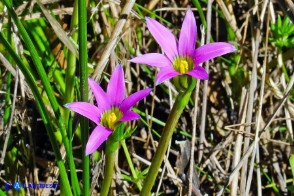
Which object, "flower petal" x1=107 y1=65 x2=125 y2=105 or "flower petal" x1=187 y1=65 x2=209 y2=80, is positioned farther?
"flower petal" x1=107 y1=65 x2=125 y2=105

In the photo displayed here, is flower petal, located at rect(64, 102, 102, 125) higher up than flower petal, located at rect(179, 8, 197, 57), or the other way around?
flower petal, located at rect(179, 8, 197, 57)

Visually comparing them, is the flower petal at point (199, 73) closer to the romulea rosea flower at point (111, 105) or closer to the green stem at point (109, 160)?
the romulea rosea flower at point (111, 105)

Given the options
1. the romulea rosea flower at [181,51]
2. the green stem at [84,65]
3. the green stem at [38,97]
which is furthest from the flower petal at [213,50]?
the green stem at [38,97]

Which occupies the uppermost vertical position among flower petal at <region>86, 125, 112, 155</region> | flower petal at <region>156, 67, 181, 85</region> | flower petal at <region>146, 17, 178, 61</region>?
flower petal at <region>146, 17, 178, 61</region>

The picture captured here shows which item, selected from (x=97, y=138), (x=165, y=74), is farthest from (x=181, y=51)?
(x=97, y=138)

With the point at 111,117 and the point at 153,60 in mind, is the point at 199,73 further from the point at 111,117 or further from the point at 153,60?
the point at 111,117

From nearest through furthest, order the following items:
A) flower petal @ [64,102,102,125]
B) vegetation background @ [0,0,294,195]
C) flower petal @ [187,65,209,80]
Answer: flower petal @ [187,65,209,80] < flower petal @ [64,102,102,125] < vegetation background @ [0,0,294,195]

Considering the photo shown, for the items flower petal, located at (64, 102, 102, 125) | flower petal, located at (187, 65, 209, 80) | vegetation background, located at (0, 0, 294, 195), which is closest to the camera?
flower petal, located at (187, 65, 209, 80)

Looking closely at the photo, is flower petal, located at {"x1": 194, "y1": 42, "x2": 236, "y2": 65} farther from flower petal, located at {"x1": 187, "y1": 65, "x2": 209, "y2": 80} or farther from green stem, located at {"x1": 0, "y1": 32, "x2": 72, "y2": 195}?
green stem, located at {"x1": 0, "y1": 32, "x2": 72, "y2": 195}

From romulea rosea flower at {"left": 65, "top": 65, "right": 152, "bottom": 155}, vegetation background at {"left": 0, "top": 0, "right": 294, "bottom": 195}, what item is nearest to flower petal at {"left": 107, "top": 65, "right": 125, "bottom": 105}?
romulea rosea flower at {"left": 65, "top": 65, "right": 152, "bottom": 155}
